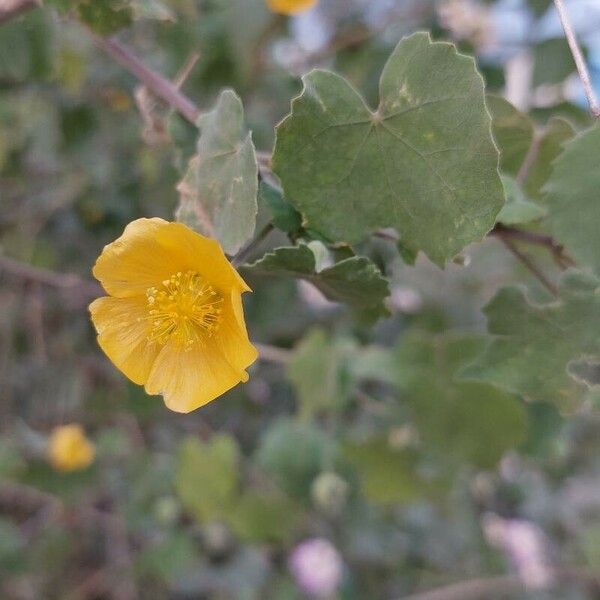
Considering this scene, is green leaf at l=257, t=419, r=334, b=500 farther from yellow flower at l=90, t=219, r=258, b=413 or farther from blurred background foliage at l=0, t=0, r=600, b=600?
yellow flower at l=90, t=219, r=258, b=413

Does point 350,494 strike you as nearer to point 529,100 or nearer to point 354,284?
point 529,100

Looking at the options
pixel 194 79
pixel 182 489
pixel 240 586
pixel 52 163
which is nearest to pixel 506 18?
pixel 194 79

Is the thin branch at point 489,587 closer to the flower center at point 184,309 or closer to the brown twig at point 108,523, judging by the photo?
the brown twig at point 108,523

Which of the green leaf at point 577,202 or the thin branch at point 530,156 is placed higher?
the green leaf at point 577,202

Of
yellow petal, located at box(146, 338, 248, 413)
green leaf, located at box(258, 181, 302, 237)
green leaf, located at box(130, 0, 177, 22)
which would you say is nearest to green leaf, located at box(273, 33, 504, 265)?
green leaf, located at box(258, 181, 302, 237)

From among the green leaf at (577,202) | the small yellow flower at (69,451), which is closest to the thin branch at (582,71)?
the green leaf at (577,202)

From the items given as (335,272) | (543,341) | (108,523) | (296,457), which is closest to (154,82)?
(335,272)
